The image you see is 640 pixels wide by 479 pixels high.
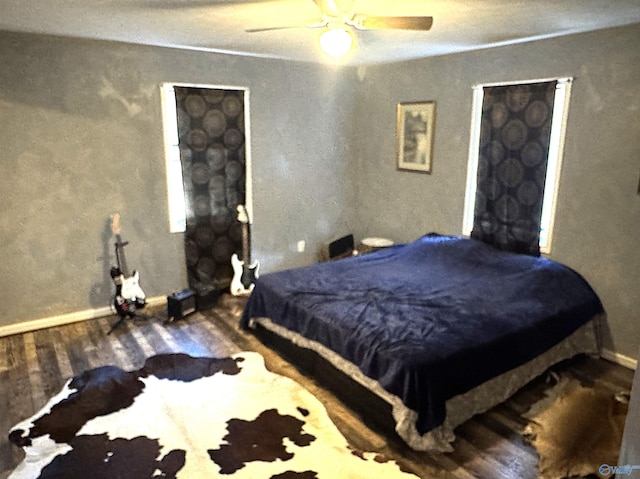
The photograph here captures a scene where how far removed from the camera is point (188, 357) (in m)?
3.37

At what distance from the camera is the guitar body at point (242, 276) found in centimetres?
444

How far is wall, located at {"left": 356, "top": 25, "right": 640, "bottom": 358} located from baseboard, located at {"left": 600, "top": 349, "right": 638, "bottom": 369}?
35 millimetres

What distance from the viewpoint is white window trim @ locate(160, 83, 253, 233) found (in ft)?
13.3

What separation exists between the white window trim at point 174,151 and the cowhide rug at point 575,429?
3181 millimetres

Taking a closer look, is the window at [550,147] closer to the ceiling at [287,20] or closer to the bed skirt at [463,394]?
the ceiling at [287,20]

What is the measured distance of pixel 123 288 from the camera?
12.6 ft

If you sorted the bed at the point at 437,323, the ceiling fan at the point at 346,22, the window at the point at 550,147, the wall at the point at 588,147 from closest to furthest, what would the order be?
the ceiling fan at the point at 346,22, the bed at the point at 437,323, the wall at the point at 588,147, the window at the point at 550,147

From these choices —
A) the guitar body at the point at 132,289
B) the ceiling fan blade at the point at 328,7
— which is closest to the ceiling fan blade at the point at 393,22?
the ceiling fan blade at the point at 328,7

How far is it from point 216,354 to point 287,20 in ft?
7.64

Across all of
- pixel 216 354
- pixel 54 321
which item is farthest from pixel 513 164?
pixel 54 321

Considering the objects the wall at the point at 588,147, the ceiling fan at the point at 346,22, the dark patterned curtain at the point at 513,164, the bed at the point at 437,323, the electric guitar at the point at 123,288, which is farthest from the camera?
the electric guitar at the point at 123,288

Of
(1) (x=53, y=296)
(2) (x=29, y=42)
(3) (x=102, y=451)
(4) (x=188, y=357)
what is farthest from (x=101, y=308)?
(2) (x=29, y=42)

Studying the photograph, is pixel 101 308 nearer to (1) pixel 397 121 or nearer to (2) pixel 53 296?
(2) pixel 53 296

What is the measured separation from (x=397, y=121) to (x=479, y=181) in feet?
3.67
